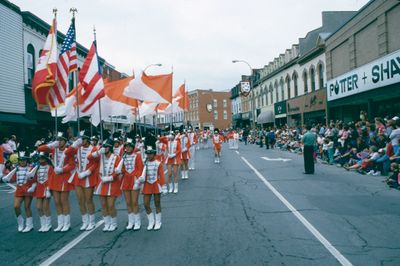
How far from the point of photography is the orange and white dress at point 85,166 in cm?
762

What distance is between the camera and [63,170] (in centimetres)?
761

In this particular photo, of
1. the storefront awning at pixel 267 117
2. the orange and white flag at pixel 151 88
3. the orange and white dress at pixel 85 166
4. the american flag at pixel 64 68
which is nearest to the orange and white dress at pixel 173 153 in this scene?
the orange and white flag at pixel 151 88

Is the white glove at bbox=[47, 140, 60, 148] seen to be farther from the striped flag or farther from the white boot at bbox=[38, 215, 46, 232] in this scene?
the striped flag

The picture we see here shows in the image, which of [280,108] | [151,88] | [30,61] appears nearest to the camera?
[151,88]

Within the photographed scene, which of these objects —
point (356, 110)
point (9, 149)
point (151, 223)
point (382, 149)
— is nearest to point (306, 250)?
point (151, 223)

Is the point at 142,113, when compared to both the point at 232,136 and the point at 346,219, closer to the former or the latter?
the point at 346,219

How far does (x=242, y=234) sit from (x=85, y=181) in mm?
3255

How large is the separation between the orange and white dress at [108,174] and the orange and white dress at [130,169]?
0.12 metres

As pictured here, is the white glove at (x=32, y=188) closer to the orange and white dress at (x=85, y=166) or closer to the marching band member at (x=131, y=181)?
the orange and white dress at (x=85, y=166)

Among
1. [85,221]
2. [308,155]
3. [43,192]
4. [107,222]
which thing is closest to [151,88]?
[43,192]

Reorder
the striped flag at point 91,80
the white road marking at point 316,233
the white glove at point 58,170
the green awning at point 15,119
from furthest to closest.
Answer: the green awning at point 15,119 → the striped flag at point 91,80 → the white glove at point 58,170 → the white road marking at point 316,233

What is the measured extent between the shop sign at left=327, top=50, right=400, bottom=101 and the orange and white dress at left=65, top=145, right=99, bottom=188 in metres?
15.7

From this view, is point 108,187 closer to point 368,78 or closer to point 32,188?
point 32,188

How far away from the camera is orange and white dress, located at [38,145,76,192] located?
7629mm
